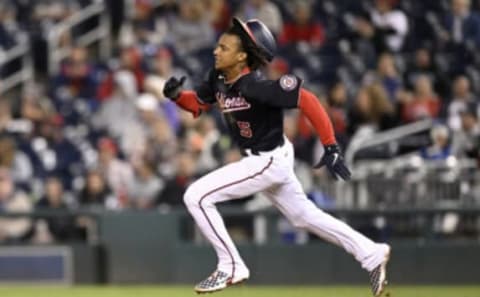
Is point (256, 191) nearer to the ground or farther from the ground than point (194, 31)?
nearer to the ground

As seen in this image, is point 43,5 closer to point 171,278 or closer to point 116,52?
point 116,52

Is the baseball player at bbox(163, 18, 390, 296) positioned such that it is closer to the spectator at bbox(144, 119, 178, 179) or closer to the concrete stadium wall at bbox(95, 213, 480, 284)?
the concrete stadium wall at bbox(95, 213, 480, 284)

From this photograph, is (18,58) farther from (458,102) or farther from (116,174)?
(458,102)

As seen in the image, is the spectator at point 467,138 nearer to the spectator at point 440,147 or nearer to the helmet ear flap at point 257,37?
the spectator at point 440,147

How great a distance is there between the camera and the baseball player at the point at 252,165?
1044 centimetres

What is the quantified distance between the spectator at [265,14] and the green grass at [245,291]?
4.55 m

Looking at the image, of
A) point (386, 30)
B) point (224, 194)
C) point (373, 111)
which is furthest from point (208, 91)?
point (386, 30)

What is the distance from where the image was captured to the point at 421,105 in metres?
16.3

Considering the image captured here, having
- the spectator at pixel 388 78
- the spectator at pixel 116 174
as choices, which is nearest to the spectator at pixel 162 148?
the spectator at pixel 116 174

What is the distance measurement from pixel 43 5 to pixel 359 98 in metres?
5.72

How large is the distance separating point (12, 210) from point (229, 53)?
536 cm

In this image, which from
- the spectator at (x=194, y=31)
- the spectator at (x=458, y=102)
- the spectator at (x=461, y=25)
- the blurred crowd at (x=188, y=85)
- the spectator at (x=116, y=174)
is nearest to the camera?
the blurred crowd at (x=188, y=85)

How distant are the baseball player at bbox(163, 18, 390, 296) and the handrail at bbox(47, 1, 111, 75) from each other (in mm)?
9055

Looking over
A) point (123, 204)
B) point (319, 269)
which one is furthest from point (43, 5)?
point (319, 269)
